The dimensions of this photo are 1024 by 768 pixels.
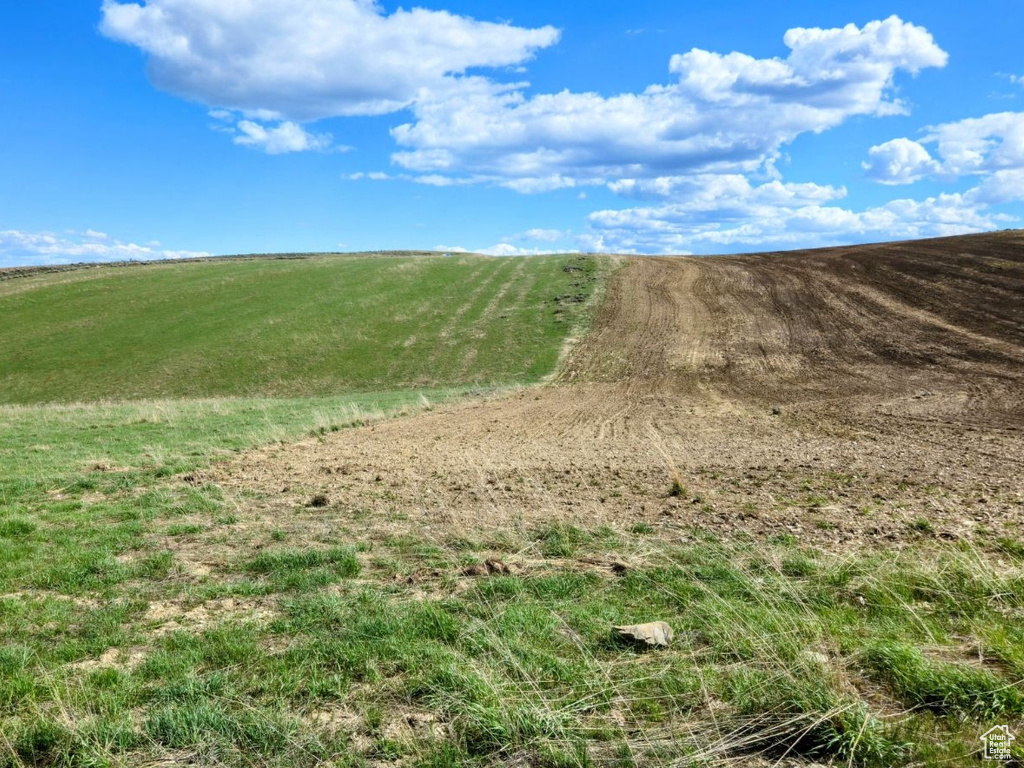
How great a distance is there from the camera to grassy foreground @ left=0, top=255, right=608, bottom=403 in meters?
31.4

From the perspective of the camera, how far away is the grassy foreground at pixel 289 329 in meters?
31.4

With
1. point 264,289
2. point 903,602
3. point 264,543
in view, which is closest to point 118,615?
point 264,543

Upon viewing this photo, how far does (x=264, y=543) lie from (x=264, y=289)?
44931mm

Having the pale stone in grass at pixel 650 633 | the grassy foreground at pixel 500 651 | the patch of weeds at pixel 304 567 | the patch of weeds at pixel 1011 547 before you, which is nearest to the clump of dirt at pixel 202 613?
the grassy foreground at pixel 500 651

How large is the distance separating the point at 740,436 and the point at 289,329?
30496 millimetres

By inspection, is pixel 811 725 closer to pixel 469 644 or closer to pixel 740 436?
pixel 469 644

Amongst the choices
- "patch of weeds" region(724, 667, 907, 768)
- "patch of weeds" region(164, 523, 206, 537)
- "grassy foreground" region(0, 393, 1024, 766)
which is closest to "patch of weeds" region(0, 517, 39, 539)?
"grassy foreground" region(0, 393, 1024, 766)

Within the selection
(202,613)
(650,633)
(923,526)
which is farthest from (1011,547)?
(202,613)

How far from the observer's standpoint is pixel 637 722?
393cm

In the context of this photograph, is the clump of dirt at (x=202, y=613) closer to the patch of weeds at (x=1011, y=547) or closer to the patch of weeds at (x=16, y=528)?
the patch of weeds at (x=16, y=528)

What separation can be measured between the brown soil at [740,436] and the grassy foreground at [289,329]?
5759 millimetres

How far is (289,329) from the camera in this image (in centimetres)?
3850

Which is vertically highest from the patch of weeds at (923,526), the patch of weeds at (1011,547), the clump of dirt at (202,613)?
the patch of weeds at (1011,547)

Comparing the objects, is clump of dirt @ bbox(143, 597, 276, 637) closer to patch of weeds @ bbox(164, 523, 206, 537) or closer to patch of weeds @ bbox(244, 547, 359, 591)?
patch of weeds @ bbox(244, 547, 359, 591)
